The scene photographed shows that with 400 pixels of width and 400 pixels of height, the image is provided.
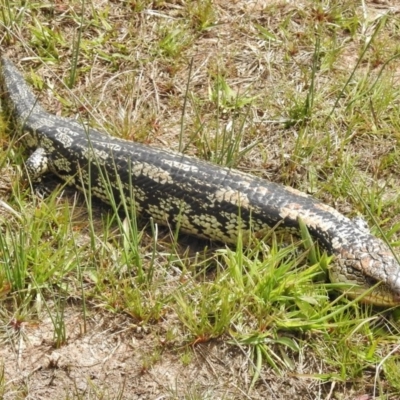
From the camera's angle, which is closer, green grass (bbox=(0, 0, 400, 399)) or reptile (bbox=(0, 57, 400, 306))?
green grass (bbox=(0, 0, 400, 399))

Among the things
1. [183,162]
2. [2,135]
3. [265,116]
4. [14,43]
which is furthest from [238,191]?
[14,43]

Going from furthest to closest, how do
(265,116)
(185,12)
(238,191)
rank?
(185,12)
(265,116)
(238,191)

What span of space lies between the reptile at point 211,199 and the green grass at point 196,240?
12 cm

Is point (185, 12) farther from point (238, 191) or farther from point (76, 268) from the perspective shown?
point (76, 268)

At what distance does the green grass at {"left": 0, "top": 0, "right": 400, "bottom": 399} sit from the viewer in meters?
4.57

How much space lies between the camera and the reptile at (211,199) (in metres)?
4.86

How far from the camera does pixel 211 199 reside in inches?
204

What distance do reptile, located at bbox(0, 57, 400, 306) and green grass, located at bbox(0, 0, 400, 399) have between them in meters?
0.12

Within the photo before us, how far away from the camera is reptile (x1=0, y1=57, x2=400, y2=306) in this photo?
4.86m

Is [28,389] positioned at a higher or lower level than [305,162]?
lower

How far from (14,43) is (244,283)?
116 inches

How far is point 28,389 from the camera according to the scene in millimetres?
4426

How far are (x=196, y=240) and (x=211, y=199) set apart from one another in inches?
14.1

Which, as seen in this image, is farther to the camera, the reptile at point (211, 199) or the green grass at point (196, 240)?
the reptile at point (211, 199)
